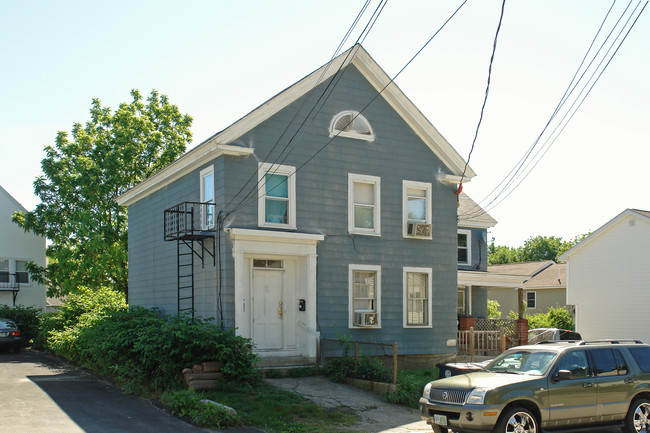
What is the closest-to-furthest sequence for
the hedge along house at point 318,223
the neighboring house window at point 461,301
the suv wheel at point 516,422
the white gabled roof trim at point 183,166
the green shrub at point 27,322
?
the suv wheel at point 516,422 < the white gabled roof trim at point 183,166 < the hedge along house at point 318,223 < the green shrub at point 27,322 < the neighboring house window at point 461,301

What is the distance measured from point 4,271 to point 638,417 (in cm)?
3100

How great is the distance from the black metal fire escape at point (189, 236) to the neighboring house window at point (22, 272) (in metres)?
19.0

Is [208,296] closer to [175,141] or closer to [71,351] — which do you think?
[71,351]

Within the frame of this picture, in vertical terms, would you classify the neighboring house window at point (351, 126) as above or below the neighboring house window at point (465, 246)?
above

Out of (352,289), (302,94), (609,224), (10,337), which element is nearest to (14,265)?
(10,337)

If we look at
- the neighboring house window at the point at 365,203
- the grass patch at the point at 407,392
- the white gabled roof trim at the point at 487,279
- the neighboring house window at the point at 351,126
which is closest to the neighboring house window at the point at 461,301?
the white gabled roof trim at the point at 487,279

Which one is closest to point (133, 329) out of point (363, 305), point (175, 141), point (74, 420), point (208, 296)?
point (208, 296)

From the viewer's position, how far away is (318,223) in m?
17.3

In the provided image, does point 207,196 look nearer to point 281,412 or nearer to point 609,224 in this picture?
point 281,412

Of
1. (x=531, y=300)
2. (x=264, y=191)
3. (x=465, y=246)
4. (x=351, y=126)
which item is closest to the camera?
(x=264, y=191)

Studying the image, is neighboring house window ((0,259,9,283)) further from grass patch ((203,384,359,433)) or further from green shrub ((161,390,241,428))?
green shrub ((161,390,241,428))

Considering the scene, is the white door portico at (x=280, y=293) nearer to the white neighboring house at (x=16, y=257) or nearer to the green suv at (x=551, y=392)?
the green suv at (x=551, y=392)

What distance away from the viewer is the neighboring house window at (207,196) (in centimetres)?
1633

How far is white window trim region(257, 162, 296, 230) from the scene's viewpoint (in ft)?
53.6
